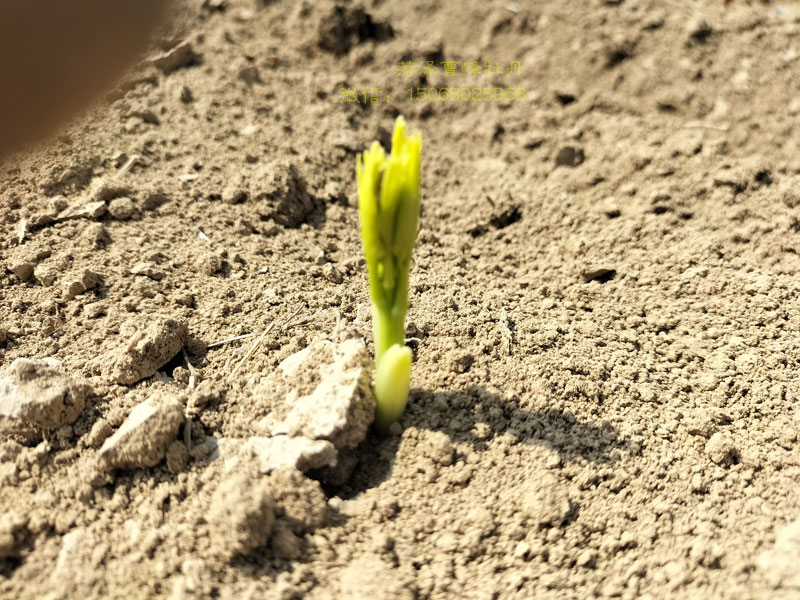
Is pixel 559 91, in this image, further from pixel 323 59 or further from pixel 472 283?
pixel 472 283

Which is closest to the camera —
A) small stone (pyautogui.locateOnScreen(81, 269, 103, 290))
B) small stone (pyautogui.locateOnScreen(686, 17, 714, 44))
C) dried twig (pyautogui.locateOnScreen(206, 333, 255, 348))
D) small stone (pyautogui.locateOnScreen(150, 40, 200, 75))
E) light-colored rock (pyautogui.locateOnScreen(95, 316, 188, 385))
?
light-colored rock (pyautogui.locateOnScreen(95, 316, 188, 385))

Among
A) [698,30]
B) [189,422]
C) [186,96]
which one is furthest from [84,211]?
[698,30]

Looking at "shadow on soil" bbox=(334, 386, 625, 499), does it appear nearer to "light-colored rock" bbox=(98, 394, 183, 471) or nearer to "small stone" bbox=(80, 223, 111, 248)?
"light-colored rock" bbox=(98, 394, 183, 471)

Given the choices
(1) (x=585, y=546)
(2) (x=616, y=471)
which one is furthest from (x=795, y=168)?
(1) (x=585, y=546)

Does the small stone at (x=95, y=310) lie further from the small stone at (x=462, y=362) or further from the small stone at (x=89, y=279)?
the small stone at (x=462, y=362)

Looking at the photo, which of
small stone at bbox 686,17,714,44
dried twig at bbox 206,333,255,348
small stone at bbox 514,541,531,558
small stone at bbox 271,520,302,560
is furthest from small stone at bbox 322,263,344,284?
small stone at bbox 686,17,714,44

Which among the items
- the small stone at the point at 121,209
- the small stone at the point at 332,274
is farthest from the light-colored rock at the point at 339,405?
the small stone at the point at 121,209
